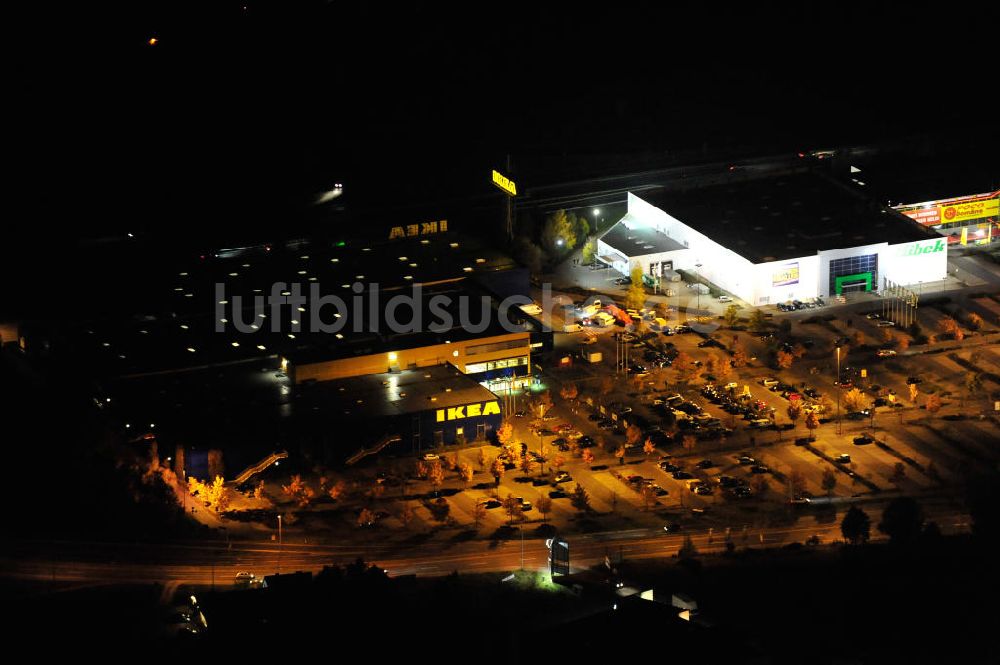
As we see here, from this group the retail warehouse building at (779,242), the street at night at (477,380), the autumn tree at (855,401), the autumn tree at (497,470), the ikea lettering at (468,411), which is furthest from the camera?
the retail warehouse building at (779,242)

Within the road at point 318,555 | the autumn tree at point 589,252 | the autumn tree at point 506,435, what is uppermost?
the autumn tree at point 589,252

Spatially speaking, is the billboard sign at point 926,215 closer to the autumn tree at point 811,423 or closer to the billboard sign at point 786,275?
the billboard sign at point 786,275

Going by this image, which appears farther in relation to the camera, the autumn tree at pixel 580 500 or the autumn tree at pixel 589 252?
the autumn tree at pixel 589 252

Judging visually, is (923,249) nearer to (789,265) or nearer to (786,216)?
(789,265)

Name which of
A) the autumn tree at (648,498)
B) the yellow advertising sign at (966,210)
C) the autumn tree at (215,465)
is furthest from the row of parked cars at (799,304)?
the autumn tree at (215,465)

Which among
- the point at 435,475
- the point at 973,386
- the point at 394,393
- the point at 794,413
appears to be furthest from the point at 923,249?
the point at 435,475

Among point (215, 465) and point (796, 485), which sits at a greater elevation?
point (215, 465)

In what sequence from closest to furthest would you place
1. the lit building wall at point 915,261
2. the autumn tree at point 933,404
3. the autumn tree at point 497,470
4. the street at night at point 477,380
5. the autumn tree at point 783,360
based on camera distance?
the street at night at point 477,380
the autumn tree at point 497,470
the autumn tree at point 933,404
the autumn tree at point 783,360
the lit building wall at point 915,261
